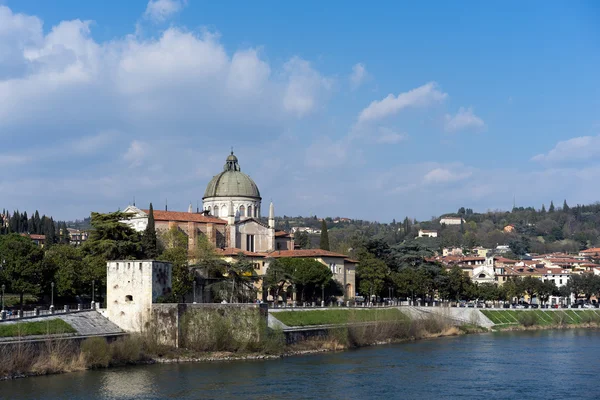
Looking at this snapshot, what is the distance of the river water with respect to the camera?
36656 mm

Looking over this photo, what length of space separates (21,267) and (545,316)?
5107 cm

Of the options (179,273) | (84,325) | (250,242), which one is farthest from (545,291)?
(84,325)

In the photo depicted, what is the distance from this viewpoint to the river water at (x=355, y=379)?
3666 centimetres

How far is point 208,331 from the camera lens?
48.5 metres

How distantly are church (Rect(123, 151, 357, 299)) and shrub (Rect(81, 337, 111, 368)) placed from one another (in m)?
35.0

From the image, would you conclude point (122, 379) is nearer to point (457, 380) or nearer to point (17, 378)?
point (17, 378)

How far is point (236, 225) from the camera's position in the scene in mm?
90438

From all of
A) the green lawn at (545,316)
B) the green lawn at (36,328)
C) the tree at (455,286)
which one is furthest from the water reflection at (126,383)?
the tree at (455,286)

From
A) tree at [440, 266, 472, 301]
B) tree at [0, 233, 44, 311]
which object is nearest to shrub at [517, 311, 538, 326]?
tree at [440, 266, 472, 301]

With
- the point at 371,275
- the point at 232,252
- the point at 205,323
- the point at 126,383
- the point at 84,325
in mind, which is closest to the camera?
the point at 126,383

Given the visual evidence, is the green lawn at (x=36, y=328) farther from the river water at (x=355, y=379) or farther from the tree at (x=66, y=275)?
the tree at (x=66, y=275)

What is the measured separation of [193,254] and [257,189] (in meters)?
23.4

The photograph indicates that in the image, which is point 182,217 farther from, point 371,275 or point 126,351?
point 126,351

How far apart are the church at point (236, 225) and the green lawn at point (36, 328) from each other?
34259 millimetres
